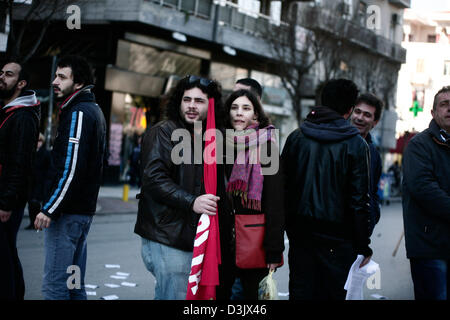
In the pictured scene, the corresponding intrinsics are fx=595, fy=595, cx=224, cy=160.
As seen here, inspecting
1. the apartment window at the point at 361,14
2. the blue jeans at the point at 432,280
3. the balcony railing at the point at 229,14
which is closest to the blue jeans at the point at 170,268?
the blue jeans at the point at 432,280

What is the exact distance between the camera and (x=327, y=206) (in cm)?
383

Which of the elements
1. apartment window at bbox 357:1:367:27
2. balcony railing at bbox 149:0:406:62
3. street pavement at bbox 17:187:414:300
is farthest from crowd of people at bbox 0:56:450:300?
apartment window at bbox 357:1:367:27

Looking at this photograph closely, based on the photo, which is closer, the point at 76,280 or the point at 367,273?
the point at 76,280

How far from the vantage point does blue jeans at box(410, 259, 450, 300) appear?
3.92 metres

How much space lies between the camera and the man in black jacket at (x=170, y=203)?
346 cm

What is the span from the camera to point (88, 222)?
4262 mm

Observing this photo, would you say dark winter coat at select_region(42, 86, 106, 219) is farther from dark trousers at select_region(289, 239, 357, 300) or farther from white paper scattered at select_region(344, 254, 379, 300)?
white paper scattered at select_region(344, 254, 379, 300)

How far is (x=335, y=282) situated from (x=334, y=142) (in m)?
0.91

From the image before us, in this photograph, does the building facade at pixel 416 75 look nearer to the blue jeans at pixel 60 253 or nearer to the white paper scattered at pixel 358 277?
the white paper scattered at pixel 358 277

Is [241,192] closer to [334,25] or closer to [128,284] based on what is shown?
[128,284]

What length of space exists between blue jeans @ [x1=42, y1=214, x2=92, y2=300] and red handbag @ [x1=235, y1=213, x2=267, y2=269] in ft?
3.68

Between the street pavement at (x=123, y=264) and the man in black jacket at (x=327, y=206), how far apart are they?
259cm

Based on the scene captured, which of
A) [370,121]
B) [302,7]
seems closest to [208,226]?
[370,121]
